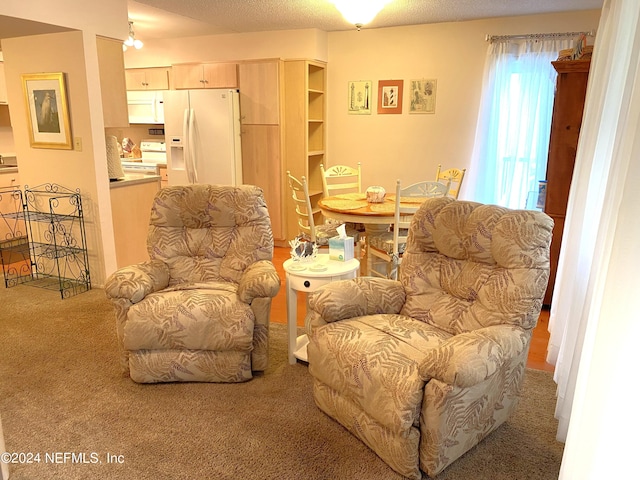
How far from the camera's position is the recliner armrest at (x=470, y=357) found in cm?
168

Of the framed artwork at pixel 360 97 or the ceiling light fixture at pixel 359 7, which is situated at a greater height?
the ceiling light fixture at pixel 359 7

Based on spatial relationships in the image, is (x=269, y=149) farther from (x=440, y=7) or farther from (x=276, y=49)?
(x=440, y=7)

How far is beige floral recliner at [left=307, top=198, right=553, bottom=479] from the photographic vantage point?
178 cm

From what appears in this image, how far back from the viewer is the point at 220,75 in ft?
17.2

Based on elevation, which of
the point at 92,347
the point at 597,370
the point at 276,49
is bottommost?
the point at 92,347

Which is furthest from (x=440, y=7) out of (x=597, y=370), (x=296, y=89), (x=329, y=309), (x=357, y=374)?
(x=597, y=370)

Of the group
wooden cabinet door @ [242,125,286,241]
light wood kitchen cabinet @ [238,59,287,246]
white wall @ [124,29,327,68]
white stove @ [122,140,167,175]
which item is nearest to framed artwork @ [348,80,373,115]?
white wall @ [124,29,327,68]

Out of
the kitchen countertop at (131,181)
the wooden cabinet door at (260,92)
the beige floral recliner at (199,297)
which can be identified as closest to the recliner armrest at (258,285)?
the beige floral recliner at (199,297)

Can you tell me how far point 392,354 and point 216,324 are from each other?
0.98m

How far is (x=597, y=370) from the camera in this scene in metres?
1.16

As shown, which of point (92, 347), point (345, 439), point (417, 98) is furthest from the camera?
point (417, 98)

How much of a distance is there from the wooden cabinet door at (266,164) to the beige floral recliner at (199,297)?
2.38 m

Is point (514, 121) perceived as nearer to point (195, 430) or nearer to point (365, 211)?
point (365, 211)
